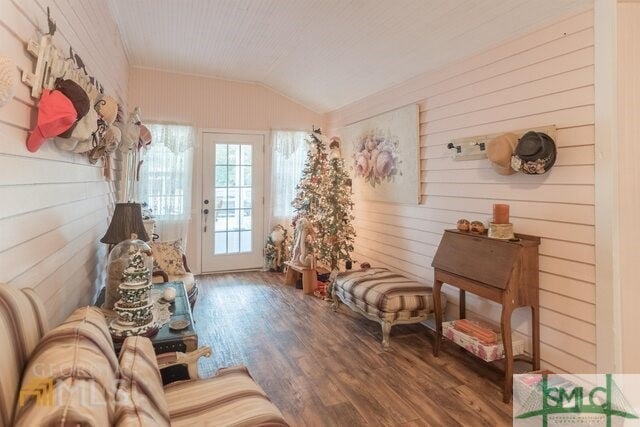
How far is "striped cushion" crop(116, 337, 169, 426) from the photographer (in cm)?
92

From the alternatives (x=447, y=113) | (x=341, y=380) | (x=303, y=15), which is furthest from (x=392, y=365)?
(x=303, y=15)

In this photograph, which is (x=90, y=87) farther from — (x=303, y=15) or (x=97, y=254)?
(x=303, y=15)

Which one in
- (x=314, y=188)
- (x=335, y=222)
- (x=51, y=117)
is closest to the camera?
(x=51, y=117)

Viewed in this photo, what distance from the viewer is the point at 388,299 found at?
3.12m

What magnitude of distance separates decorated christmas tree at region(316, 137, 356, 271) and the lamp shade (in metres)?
2.63

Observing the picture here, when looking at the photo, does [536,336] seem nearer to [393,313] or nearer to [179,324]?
[393,313]

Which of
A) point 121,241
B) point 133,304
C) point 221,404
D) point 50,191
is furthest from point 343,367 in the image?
point 50,191

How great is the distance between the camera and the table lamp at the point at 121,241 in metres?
2.03

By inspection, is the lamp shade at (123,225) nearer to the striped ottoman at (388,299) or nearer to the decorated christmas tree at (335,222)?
the striped ottoman at (388,299)

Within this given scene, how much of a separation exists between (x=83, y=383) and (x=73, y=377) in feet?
0.09

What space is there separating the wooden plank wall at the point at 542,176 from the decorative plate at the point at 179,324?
227 cm

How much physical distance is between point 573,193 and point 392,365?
5.78 feet

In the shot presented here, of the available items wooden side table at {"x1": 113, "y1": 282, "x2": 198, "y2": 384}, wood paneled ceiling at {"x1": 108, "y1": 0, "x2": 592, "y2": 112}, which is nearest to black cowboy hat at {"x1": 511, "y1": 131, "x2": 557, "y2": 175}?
wood paneled ceiling at {"x1": 108, "y1": 0, "x2": 592, "y2": 112}

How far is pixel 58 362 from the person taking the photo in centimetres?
90
